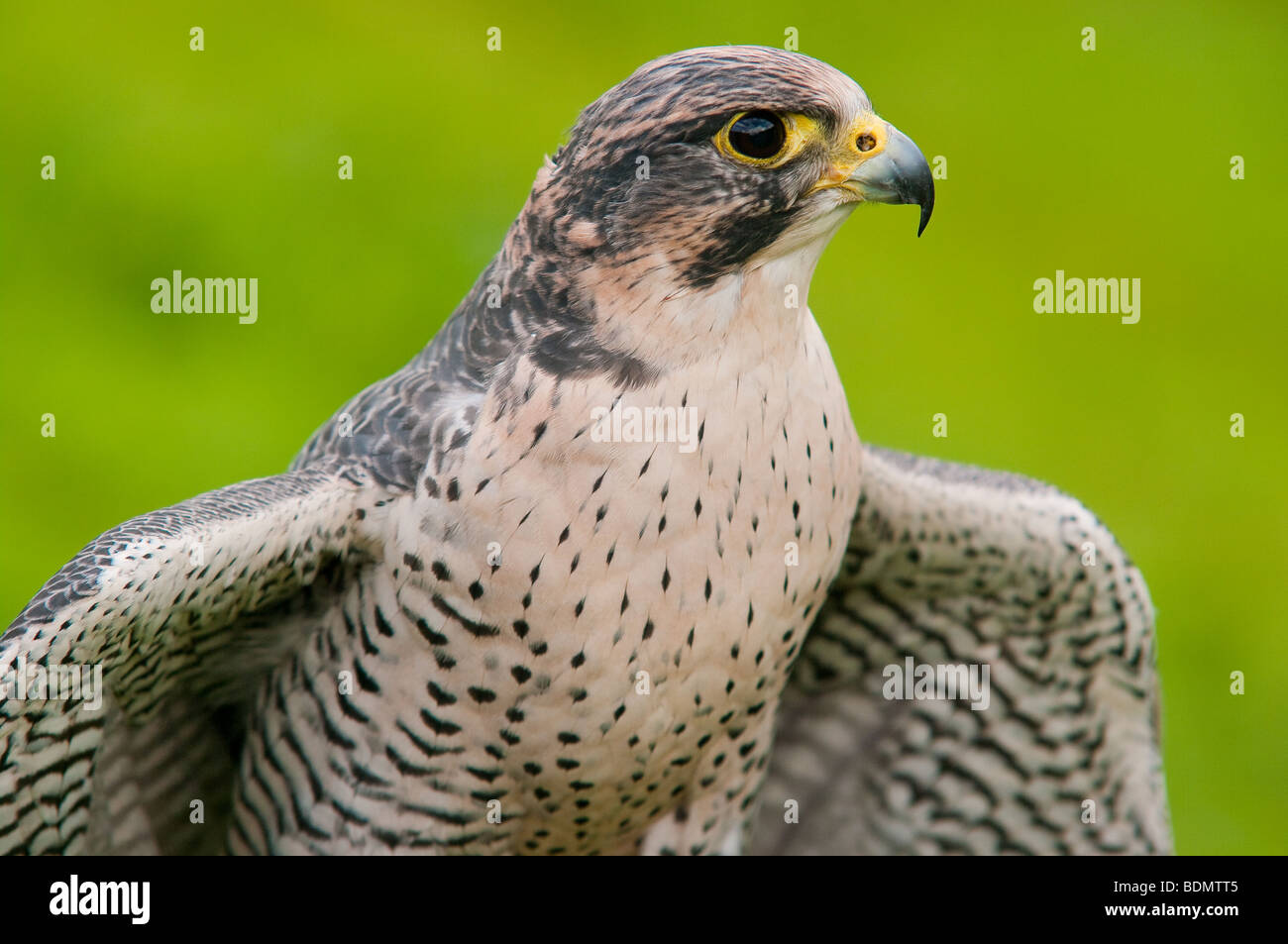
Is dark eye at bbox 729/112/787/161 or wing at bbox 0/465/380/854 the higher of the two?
dark eye at bbox 729/112/787/161

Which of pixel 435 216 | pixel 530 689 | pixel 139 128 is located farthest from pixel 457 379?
pixel 139 128

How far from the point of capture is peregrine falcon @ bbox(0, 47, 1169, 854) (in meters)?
3.52

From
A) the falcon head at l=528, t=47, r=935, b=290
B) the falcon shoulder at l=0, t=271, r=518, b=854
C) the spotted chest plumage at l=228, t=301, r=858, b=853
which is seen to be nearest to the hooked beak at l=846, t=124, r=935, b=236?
the falcon head at l=528, t=47, r=935, b=290

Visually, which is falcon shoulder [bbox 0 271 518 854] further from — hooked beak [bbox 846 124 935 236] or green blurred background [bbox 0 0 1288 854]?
green blurred background [bbox 0 0 1288 854]

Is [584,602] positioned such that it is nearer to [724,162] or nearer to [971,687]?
[724,162]

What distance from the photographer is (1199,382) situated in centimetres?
945

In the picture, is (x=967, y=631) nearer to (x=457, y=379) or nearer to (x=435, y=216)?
(x=457, y=379)

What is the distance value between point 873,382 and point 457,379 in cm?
531

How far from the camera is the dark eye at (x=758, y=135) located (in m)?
3.47

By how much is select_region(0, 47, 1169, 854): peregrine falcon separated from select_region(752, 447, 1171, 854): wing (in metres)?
0.03

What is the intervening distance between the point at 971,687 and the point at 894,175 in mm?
2046

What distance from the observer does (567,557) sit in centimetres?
366

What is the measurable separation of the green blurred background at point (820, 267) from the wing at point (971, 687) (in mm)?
2554

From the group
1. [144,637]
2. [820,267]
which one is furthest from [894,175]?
[820,267]
